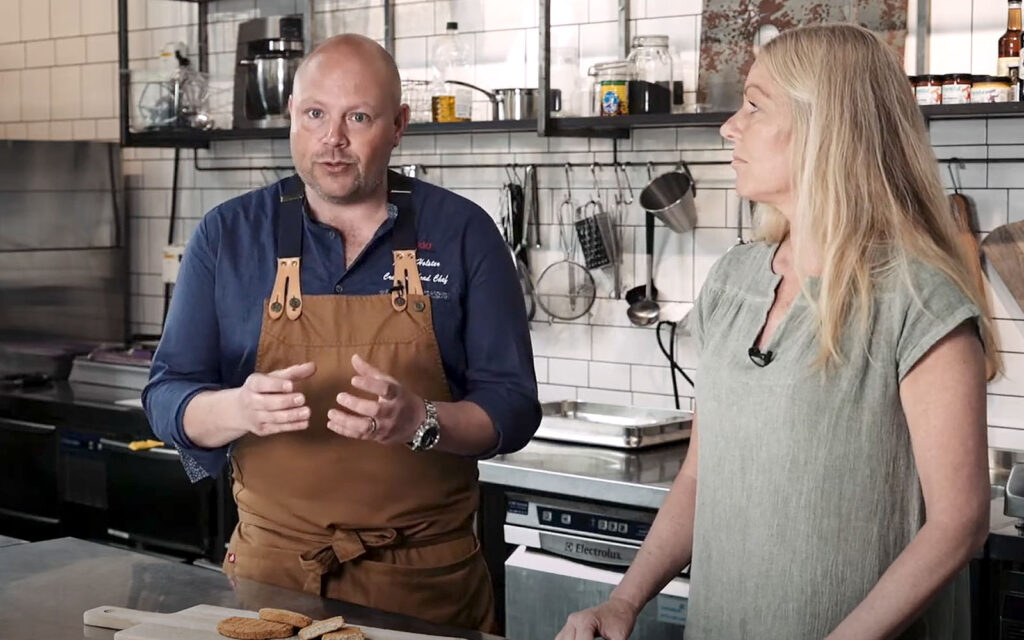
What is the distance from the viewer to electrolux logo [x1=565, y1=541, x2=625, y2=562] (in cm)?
333

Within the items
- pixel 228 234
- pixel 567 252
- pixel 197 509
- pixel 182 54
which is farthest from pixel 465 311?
pixel 182 54

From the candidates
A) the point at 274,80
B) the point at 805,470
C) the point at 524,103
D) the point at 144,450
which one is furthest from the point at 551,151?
the point at 805,470

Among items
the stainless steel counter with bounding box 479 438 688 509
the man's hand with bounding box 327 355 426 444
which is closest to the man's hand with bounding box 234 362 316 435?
the man's hand with bounding box 327 355 426 444

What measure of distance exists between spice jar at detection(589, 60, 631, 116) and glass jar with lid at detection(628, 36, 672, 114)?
0.06ft

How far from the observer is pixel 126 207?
544 centimetres

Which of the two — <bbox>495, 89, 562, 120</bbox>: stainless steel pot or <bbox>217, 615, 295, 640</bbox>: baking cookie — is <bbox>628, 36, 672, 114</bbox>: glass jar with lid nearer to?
<bbox>495, 89, 562, 120</bbox>: stainless steel pot

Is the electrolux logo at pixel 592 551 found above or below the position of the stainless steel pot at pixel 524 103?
below

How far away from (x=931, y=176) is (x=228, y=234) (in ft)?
4.11

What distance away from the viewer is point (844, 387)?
5.99 ft

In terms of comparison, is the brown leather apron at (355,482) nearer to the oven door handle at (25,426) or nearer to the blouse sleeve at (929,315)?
the blouse sleeve at (929,315)

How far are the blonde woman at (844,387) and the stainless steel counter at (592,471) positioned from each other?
4.30 ft

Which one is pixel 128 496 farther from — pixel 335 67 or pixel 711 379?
pixel 711 379

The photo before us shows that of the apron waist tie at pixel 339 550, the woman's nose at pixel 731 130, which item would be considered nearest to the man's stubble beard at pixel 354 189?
the apron waist tie at pixel 339 550

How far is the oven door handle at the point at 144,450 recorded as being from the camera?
4.37 metres
